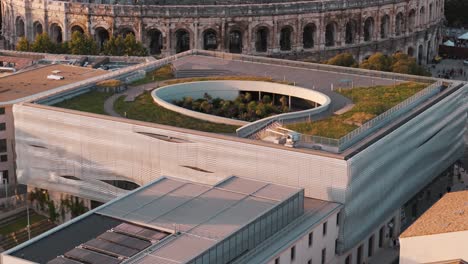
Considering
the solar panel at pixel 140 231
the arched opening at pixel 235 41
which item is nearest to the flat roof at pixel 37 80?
the solar panel at pixel 140 231

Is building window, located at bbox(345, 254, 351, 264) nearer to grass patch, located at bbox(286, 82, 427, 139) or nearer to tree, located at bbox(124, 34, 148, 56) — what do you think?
grass patch, located at bbox(286, 82, 427, 139)

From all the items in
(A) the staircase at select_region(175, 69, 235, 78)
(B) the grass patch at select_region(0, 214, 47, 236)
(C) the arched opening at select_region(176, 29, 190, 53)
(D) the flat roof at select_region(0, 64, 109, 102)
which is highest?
(A) the staircase at select_region(175, 69, 235, 78)

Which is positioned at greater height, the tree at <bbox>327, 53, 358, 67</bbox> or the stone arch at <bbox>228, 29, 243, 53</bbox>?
the tree at <bbox>327, 53, 358, 67</bbox>

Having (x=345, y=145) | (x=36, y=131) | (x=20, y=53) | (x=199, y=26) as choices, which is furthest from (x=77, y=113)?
(x=199, y=26)

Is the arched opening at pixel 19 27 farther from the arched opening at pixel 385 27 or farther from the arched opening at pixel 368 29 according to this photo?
the arched opening at pixel 385 27

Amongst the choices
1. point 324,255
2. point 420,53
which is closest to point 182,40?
point 420,53

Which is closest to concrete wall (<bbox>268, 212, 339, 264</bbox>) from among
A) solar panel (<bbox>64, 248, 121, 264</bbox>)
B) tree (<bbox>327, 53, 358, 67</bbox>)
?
solar panel (<bbox>64, 248, 121, 264</bbox>)

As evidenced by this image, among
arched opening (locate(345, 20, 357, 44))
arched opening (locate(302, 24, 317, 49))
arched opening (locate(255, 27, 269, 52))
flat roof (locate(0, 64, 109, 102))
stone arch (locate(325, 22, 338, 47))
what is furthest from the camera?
arched opening (locate(345, 20, 357, 44))
